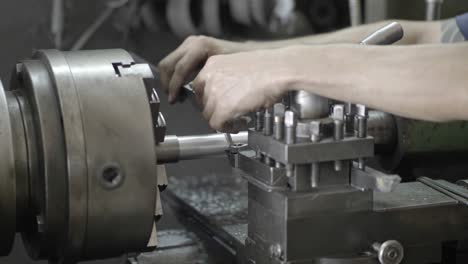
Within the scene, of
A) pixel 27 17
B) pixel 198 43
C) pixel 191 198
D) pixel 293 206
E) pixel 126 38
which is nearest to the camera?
pixel 293 206

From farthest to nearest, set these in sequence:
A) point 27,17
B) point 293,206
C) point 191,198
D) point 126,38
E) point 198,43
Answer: point 126,38 → point 27,17 → point 191,198 → point 198,43 → point 293,206

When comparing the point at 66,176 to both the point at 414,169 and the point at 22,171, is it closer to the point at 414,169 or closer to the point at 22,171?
the point at 22,171

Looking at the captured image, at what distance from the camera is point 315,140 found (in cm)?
82

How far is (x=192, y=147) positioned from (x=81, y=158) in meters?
0.24

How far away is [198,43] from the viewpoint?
3.87 feet

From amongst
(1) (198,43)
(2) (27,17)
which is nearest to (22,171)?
(1) (198,43)

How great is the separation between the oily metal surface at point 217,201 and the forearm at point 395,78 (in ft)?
0.60

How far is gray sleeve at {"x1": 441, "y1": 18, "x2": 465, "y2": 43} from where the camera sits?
145 cm

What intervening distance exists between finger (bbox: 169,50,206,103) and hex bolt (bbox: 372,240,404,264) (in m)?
0.44

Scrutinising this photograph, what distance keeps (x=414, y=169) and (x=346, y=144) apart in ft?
1.44

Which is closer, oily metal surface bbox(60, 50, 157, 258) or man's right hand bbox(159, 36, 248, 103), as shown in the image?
oily metal surface bbox(60, 50, 157, 258)

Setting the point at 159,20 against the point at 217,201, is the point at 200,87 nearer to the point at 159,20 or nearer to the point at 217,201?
the point at 217,201

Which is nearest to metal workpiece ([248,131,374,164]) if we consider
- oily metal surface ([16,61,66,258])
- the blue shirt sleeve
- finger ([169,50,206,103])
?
oily metal surface ([16,61,66,258])

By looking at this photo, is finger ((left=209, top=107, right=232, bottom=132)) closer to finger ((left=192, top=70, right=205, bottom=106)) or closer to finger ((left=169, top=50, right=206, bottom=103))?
finger ((left=192, top=70, right=205, bottom=106))
